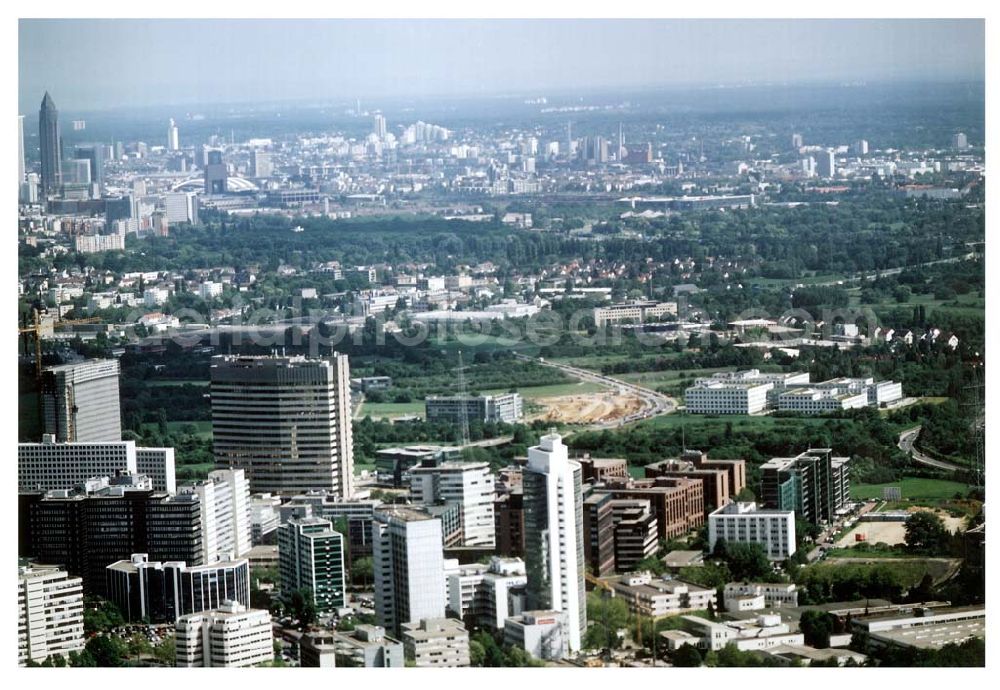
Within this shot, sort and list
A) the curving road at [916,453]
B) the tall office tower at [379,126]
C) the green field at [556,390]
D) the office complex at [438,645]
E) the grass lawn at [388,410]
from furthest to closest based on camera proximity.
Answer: the tall office tower at [379,126] < the green field at [556,390] < the grass lawn at [388,410] < the curving road at [916,453] < the office complex at [438,645]

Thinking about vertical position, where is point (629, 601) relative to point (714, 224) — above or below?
below

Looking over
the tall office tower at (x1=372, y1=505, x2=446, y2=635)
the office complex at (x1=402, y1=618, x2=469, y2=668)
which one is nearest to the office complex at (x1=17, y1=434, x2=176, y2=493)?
the tall office tower at (x1=372, y1=505, x2=446, y2=635)

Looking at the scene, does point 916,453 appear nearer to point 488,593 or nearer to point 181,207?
point 488,593

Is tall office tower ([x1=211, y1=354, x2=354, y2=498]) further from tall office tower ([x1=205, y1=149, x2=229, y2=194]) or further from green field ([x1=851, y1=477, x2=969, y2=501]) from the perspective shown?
tall office tower ([x1=205, y1=149, x2=229, y2=194])

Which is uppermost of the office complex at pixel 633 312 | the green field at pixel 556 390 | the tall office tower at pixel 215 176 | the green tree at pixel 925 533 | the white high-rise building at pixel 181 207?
the tall office tower at pixel 215 176

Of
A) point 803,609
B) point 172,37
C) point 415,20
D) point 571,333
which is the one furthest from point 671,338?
point 803,609

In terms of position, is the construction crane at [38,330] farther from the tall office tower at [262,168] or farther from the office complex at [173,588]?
the office complex at [173,588]

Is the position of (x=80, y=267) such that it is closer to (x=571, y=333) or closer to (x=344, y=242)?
(x=344, y=242)

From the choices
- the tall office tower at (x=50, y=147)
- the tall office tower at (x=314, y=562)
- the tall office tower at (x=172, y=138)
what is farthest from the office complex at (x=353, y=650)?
the tall office tower at (x=172, y=138)
